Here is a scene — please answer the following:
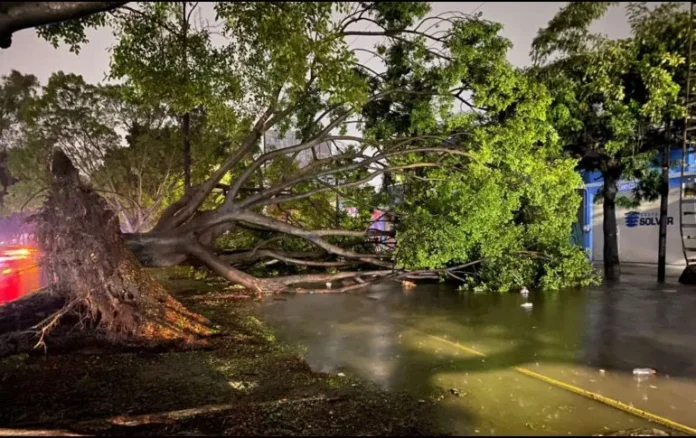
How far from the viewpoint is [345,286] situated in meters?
12.4

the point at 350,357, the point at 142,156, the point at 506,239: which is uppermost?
the point at 142,156

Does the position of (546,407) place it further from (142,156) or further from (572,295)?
(142,156)

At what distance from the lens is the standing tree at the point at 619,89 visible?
11.2 meters

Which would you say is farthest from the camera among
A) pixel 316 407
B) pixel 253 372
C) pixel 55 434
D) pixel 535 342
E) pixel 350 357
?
pixel 535 342

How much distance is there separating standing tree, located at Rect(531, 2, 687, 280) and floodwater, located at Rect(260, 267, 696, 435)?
3.93 meters

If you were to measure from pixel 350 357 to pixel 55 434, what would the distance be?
3573mm

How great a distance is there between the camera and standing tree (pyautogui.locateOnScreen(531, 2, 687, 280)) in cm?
1121

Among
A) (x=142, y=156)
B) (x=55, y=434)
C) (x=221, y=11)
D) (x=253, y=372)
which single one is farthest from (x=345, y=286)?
(x=142, y=156)

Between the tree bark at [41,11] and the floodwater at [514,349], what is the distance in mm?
4450

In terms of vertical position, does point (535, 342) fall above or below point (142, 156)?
below

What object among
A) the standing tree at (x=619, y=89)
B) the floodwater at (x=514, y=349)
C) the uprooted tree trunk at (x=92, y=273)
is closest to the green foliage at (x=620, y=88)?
the standing tree at (x=619, y=89)

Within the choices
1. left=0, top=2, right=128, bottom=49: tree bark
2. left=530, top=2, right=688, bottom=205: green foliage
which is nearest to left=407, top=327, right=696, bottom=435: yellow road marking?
left=0, top=2, right=128, bottom=49: tree bark

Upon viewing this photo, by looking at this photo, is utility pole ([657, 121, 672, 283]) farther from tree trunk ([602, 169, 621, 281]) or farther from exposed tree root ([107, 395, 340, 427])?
exposed tree root ([107, 395, 340, 427])

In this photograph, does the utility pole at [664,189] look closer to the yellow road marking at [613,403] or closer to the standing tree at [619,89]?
the standing tree at [619,89]
